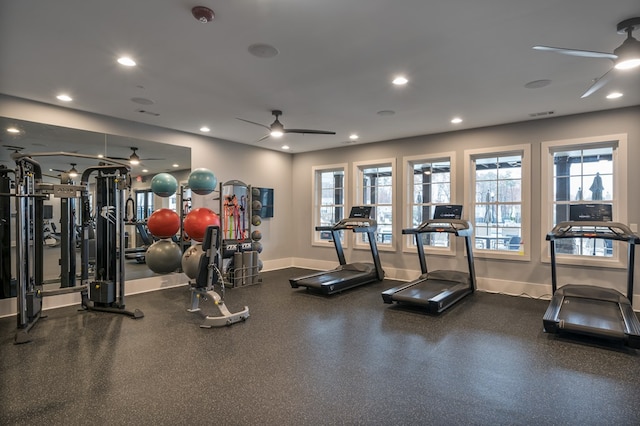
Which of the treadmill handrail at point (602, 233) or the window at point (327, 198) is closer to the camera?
the treadmill handrail at point (602, 233)

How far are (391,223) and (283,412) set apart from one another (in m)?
5.54

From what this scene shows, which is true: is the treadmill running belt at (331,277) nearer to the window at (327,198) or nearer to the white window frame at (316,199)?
the white window frame at (316,199)

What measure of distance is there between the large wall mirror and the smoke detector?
135 inches

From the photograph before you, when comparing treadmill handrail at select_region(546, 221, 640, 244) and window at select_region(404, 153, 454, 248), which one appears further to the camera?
window at select_region(404, 153, 454, 248)

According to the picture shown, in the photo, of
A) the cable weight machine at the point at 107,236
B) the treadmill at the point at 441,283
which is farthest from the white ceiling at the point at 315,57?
the treadmill at the point at 441,283

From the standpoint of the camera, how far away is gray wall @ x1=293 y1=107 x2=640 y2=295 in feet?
17.0

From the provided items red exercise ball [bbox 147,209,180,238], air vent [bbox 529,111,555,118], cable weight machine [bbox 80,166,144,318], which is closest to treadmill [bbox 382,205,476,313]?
air vent [bbox 529,111,555,118]

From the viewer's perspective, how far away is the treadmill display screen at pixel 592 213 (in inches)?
187

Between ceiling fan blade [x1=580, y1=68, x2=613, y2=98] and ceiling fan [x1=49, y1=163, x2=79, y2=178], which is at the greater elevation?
ceiling fan blade [x1=580, y1=68, x2=613, y2=98]

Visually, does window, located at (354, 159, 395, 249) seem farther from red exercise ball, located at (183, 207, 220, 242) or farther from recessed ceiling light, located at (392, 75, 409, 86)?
red exercise ball, located at (183, 207, 220, 242)

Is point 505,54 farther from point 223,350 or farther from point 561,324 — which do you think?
point 223,350

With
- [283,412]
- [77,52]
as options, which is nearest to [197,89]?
[77,52]

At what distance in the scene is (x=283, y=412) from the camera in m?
2.48

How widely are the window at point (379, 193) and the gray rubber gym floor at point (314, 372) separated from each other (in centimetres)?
309
